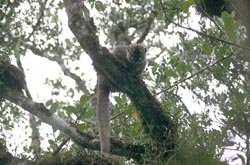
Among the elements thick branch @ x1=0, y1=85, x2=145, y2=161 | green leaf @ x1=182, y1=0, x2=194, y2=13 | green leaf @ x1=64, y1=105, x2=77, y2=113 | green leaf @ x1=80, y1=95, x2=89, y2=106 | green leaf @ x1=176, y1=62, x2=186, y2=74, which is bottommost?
thick branch @ x1=0, y1=85, x2=145, y2=161

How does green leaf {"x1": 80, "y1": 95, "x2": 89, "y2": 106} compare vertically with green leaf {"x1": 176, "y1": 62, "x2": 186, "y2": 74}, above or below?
below

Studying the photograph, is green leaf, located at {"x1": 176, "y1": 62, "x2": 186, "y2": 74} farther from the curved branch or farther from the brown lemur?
the curved branch

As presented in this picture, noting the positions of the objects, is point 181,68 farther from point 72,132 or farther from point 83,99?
point 72,132

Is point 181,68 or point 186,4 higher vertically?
point 186,4

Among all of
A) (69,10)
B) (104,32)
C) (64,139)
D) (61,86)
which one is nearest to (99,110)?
(64,139)

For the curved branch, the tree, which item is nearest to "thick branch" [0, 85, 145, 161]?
the tree

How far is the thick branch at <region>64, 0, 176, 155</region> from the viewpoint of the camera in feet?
14.2

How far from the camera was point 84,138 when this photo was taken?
4547mm

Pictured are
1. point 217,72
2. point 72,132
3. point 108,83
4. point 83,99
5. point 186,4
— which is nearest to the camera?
point 186,4

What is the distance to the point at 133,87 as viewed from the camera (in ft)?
14.5

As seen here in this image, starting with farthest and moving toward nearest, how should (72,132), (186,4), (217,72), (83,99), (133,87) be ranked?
(83,99) < (72,132) < (133,87) < (217,72) < (186,4)

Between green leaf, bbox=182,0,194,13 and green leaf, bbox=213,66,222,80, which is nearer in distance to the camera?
green leaf, bbox=182,0,194,13

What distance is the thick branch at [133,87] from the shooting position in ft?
14.2

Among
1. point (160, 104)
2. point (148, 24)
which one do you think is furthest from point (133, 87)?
point (148, 24)
